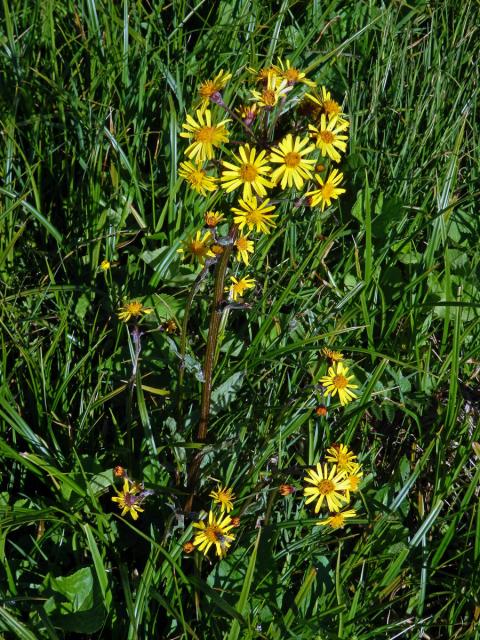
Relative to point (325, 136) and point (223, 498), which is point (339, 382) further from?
point (325, 136)

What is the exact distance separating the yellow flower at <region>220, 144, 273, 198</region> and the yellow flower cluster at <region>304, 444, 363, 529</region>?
33.1 inches

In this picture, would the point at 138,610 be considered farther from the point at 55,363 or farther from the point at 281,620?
the point at 55,363

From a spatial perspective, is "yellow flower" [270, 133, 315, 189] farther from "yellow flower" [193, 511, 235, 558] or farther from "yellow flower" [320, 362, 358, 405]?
"yellow flower" [193, 511, 235, 558]

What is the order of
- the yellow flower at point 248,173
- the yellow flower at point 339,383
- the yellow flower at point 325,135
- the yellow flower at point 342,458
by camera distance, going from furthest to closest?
the yellow flower at point 339,383, the yellow flower at point 342,458, the yellow flower at point 325,135, the yellow flower at point 248,173

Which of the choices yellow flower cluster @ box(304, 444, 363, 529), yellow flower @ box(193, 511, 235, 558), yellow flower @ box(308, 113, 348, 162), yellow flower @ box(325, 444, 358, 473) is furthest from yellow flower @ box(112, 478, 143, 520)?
yellow flower @ box(308, 113, 348, 162)

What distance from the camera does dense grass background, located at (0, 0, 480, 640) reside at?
6.73 ft

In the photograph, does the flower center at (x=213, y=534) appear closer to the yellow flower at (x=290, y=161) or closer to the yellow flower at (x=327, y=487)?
the yellow flower at (x=327, y=487)

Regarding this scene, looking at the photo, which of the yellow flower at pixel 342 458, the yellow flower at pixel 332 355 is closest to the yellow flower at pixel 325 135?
the yellow flower at pixel 332 355

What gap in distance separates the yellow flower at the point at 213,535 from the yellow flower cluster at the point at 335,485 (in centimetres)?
25

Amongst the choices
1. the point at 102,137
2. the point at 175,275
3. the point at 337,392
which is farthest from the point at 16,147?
the point at 337,392

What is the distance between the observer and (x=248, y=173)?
1.74 metres

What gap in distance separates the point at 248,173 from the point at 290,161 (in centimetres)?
11

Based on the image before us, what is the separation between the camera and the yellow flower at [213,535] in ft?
6.43

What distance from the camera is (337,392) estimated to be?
7.93ft
